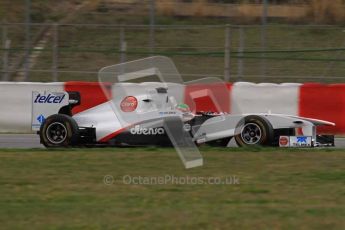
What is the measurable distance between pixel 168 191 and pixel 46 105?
15.6 feet

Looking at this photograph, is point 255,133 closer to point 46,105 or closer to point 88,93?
point 46,105

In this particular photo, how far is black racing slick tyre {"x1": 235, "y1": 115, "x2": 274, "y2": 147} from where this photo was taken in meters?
11.5

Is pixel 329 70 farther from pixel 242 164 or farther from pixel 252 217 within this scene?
pixel 252 217

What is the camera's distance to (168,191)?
26.6 ft

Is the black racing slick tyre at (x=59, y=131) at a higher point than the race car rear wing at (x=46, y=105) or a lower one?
lower

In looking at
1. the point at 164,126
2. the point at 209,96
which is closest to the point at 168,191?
the point at 164,126

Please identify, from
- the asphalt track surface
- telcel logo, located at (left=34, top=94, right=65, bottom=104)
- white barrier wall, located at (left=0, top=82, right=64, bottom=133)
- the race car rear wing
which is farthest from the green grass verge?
white barrier wall, located at (left=0, top=82, right=64, bottom=133)

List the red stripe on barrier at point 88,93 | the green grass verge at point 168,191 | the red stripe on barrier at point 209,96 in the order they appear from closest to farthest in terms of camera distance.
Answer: the green grass verge at point 168,191 < the red stripe on barrier at point 209,96 < the red stripe on barrier at point 88,93

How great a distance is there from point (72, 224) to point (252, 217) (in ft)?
5.15

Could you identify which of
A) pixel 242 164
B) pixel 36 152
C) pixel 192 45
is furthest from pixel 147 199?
pixel 192 45

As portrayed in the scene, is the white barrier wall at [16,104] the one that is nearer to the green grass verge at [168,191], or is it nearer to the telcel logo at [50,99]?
the telcel logo at [50,99]

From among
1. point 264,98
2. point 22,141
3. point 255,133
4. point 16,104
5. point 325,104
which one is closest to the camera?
point 255,133

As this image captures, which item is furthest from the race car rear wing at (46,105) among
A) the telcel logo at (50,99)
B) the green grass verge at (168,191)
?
the green grass verge at (168,191)

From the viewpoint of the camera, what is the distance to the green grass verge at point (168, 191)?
6559 mm
